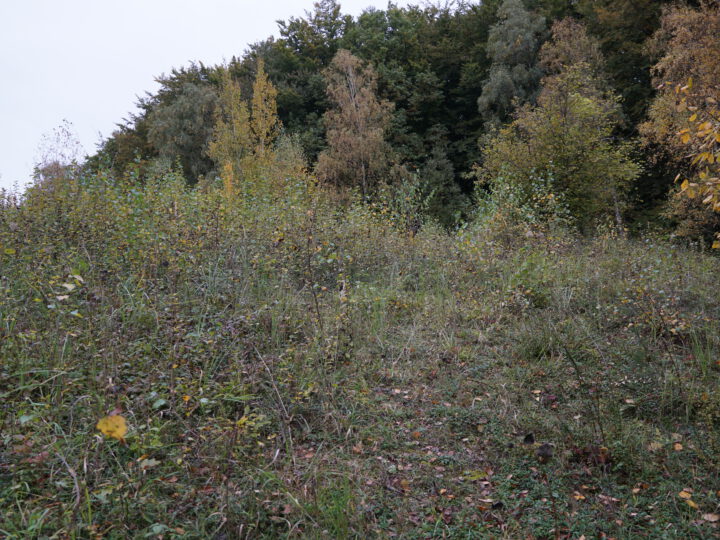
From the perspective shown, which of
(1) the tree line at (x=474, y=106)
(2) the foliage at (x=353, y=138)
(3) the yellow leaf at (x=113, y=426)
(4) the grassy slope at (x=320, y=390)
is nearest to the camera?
(3) the yellow leaf at (x=113, y=426)

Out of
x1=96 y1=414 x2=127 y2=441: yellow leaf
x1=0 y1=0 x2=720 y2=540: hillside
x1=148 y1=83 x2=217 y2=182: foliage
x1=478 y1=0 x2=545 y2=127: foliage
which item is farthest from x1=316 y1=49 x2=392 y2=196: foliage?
x1=96 y1=414 x2=127 y2=441: yellow leaf

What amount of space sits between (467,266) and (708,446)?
307cm

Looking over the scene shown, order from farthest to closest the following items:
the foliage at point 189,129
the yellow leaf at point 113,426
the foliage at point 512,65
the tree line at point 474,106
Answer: the foliage at point 189,129
the foliage at point 512,65
the tree line at point 474,106
the yellow leaf at point 113,426

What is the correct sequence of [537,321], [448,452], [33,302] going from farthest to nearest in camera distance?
[537,321]
[33,302]
[448,452]

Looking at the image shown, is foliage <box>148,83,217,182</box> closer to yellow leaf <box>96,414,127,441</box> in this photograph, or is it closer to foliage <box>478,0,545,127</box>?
foliage <box>478,0,545,127</box>

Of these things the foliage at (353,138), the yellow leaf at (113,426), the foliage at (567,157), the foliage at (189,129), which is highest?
the foliage at (189,129)

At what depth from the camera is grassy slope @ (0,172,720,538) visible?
2.05 metres

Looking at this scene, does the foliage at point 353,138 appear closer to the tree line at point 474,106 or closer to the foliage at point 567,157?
the tree line at point 474,106

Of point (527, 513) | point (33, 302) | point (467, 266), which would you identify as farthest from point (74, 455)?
point (467, 266)

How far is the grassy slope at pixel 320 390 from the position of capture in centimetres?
205

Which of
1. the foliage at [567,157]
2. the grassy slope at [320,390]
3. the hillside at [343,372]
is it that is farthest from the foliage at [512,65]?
the grassy slope at [320,390]

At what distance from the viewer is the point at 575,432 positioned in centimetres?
265

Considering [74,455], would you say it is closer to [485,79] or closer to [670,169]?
[670,169]

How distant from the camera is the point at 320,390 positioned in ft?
9.73
